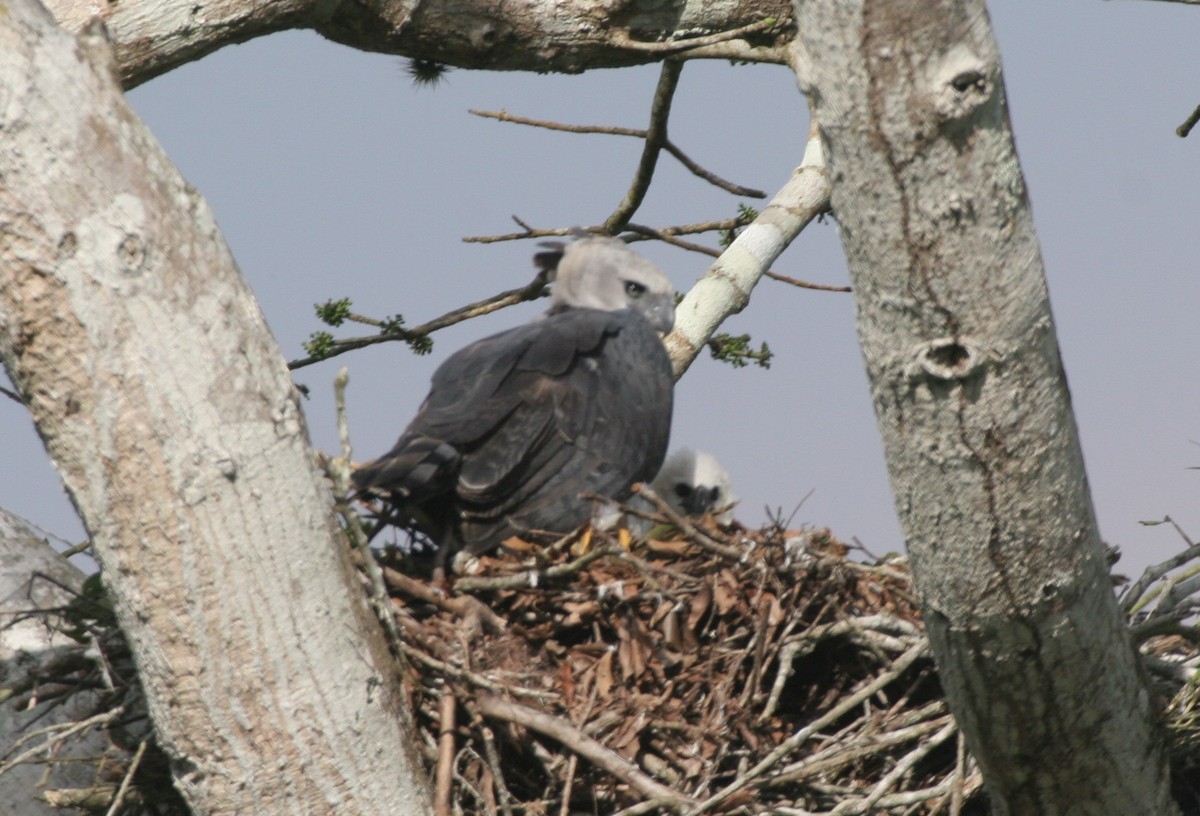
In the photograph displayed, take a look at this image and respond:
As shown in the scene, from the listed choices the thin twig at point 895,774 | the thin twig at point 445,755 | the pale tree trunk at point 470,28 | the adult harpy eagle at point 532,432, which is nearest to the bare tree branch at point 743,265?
the adult harpy eagle at point 532,432

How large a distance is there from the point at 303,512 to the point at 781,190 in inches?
133

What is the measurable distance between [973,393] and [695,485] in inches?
120

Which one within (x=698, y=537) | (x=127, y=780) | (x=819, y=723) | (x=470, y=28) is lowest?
(x=127, y=780)

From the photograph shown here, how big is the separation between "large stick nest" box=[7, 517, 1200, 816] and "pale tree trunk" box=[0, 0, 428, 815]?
41 centimetres

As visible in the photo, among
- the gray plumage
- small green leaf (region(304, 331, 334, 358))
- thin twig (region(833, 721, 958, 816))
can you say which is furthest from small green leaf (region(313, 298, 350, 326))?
thin twig (region(833, 721, 958, 816))

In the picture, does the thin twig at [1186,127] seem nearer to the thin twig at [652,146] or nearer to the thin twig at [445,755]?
the thin twig at [652,146]

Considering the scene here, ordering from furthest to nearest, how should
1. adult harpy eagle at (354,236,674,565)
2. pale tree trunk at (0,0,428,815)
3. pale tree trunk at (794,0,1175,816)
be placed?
adult harpy eagle at (354,236,674,565), pale tree trunk at (0,0,428,815), pale tree trunk at (794,0,1175,816)

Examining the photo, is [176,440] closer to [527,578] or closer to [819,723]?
[527,578]

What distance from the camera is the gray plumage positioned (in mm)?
5398

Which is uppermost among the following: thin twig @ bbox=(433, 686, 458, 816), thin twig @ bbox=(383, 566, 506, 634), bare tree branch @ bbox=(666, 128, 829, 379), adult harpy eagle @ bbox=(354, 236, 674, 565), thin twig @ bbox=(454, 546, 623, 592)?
bare tree branch @ bbox=(666, 128, 829, 379)

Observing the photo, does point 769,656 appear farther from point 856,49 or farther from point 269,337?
point 856,49

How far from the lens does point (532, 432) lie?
455 cm

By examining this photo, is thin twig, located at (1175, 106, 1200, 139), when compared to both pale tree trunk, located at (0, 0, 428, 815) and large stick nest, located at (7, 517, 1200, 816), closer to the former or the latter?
large stick nest, located at (7, 517, 1200, 816)

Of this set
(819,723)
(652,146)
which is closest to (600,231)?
(652,146)
